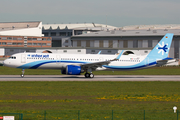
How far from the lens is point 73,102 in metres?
23.0

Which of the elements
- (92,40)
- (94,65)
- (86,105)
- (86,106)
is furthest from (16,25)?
(86,106)

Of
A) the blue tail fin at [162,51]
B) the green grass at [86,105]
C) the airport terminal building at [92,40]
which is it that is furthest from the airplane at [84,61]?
the airport terminal building at [92,40]

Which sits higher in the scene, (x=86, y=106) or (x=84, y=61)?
(x=84, y=61)

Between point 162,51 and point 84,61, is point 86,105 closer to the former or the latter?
point 84,61

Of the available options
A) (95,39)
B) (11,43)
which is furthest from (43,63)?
(11,43)

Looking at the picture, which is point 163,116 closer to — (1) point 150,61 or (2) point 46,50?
(1) point 150,61

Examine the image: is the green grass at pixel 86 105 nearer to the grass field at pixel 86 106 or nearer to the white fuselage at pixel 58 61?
the grass field at pixel 86 106

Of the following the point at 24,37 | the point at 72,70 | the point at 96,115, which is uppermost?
the point at 24,37

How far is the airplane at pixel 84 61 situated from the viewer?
4456cm

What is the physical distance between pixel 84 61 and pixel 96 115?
2931 centimetres

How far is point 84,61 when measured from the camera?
46875 mm

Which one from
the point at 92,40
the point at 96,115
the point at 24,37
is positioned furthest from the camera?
the point at 24,37

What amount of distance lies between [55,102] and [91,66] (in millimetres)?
23680

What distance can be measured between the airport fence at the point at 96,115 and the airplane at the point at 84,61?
2539 centimetres
